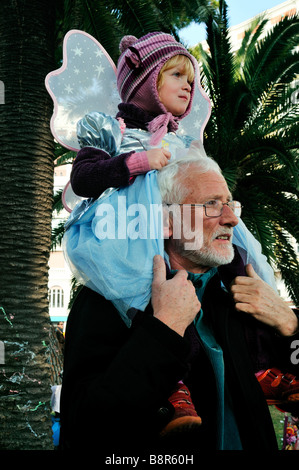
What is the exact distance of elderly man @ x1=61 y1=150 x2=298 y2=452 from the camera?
151 cm

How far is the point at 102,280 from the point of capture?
1721 mm

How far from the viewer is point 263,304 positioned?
1.82 metres

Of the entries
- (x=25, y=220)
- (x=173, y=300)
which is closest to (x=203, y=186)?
(x=173, y=300)

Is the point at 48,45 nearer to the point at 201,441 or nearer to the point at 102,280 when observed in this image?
the point at 102,280

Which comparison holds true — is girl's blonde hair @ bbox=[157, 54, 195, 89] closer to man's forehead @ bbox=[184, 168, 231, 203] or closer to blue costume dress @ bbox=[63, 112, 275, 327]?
blue costume dress @ bbox=[63, 112, 275, 327]

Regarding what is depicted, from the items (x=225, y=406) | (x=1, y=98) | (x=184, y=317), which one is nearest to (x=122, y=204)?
(x=184, y=317)

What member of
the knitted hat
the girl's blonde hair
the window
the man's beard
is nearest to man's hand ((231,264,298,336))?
the man's beard

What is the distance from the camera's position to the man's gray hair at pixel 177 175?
1986 millimetres

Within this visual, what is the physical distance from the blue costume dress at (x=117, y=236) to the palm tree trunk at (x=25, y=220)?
2488 mm

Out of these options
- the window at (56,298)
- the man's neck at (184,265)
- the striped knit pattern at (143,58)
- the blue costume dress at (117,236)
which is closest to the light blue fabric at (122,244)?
the blue costume dress at (117,236)

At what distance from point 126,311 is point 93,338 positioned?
6.1 inches

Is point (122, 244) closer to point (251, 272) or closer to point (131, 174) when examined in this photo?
point (131, 174)

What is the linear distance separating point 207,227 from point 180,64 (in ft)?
3.05

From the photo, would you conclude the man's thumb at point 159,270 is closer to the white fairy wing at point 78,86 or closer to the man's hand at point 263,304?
the man's hand at point 263,304
